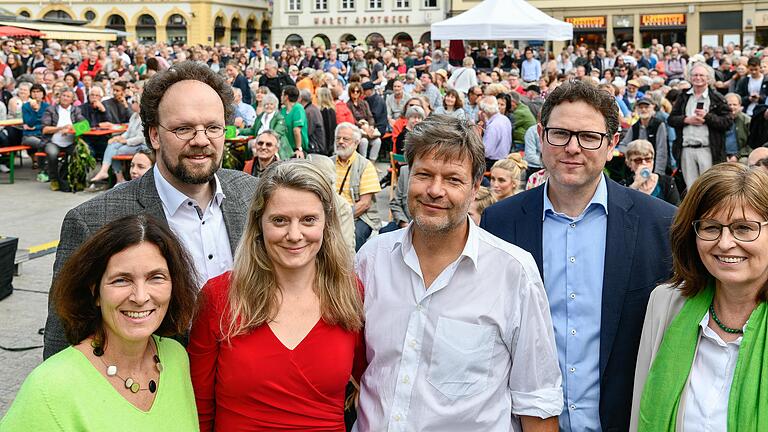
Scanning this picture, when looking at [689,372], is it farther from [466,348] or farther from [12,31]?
[12,31]

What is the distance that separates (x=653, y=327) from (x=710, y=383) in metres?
0.28

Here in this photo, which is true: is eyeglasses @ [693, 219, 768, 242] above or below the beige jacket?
above

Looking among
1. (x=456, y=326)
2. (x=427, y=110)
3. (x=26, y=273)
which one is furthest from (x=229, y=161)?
(x=456, y=326)

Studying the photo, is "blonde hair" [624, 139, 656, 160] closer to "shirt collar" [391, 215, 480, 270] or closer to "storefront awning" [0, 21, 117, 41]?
"shirt collar" [391, 215, 480, 270]

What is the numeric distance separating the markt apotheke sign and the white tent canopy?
39.5 metres

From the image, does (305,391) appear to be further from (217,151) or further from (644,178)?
(644,178)

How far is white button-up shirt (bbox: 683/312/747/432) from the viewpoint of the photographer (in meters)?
2.58

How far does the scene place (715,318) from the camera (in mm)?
2686

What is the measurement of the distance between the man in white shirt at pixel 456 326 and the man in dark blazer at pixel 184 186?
0.77 meters

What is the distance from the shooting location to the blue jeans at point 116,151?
12.5 metres

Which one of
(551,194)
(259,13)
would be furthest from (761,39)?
(551,194)

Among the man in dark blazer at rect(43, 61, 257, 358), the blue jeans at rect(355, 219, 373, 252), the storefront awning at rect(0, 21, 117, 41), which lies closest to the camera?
the man in dark blazer at rect(43, 61, 257, 358)

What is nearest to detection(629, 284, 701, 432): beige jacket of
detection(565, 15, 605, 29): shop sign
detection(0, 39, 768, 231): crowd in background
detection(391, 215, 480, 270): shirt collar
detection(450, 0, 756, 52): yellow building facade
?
detection(391, 215, 480, 270): shirt collar

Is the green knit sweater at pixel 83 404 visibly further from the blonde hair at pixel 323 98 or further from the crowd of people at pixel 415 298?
the blonde hair at pixel 323 98
